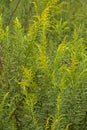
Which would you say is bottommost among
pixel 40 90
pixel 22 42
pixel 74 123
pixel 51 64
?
pixel 74 123

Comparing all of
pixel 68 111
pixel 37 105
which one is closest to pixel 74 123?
pixel 68 111

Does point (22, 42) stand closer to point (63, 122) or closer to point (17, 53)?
point (17, 53)

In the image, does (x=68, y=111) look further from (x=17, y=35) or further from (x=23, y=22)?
(x=23, y=22)

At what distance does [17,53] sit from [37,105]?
35cm

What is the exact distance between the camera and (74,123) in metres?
2.01

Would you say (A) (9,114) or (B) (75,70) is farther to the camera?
(B) (75,70)

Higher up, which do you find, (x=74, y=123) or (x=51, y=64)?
(x=51, y=64)

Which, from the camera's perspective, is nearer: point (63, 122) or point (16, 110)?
point (63, 122)

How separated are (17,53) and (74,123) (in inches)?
22.0

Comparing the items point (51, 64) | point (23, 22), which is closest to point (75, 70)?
point (51, 64)

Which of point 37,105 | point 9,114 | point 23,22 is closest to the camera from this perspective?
point 9,114

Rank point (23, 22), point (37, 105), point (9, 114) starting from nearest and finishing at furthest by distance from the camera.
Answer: point (9, 114), point (37, 105), point (23, 22)

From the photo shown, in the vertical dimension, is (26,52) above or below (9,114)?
above

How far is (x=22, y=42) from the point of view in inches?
83.7
